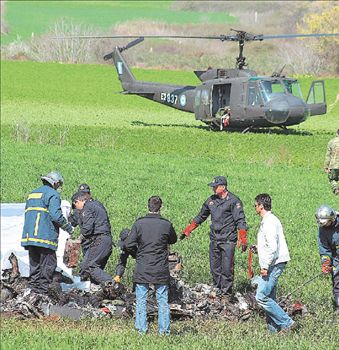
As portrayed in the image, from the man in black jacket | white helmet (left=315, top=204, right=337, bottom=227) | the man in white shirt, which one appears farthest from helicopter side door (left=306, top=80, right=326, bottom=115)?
the man in black jacket

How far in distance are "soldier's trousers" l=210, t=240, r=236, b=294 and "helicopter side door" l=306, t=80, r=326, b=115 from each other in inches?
877

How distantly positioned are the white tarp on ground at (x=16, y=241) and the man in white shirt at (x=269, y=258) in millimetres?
3861

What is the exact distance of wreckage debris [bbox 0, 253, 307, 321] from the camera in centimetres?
1383

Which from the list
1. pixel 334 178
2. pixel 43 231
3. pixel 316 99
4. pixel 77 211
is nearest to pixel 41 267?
pixel 43 231

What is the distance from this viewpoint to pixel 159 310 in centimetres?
1288

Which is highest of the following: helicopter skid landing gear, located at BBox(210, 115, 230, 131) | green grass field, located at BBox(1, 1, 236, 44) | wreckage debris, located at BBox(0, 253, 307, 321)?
green grass field, located at BBox(1, 1, 236, 44)

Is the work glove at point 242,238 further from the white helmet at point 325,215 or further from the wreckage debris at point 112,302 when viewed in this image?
the white helmet at point 325,215

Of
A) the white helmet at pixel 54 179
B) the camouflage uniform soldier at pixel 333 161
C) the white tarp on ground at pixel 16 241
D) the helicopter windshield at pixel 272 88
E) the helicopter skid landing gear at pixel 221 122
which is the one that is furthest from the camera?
the helicopter skid landing gear at pixel 221 122

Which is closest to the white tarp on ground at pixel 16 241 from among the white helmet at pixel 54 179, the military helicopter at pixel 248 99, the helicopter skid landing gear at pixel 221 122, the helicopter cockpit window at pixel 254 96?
the white helmet at pixel 54 179

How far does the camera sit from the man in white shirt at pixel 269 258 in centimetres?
1312

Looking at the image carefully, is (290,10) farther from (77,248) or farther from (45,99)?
(77,248)

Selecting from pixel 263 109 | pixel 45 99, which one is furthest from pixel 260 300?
pixel 45 99

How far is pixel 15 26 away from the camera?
336ft

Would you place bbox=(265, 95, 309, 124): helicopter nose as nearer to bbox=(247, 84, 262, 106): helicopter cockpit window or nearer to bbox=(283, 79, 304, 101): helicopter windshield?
bbox=(283, 79, 304, 101): helicopter windshield
